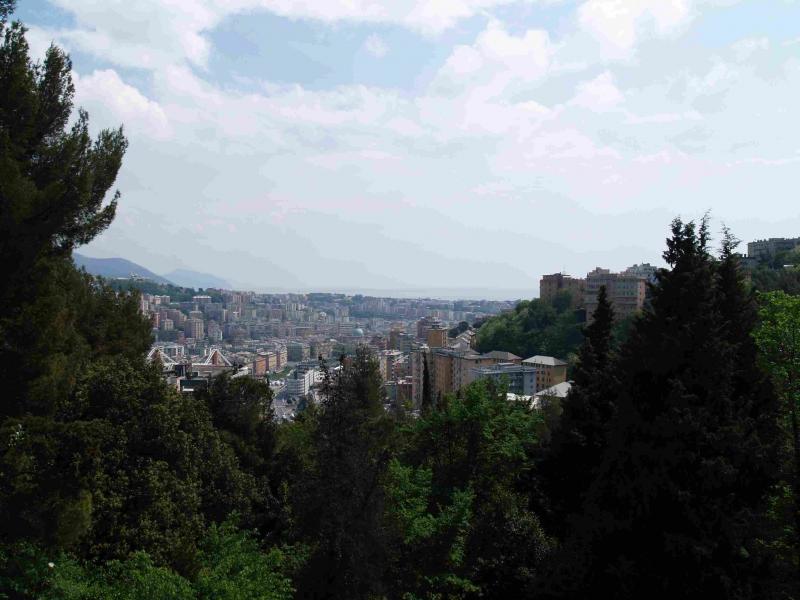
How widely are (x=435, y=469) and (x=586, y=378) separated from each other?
11.2ft

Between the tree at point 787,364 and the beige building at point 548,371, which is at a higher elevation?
the tree at point 787,364

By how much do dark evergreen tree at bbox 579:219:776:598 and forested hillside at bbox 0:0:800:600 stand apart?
0.07 ft

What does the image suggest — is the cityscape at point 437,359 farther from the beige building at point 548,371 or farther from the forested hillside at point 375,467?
the forested hillside at point 375,467

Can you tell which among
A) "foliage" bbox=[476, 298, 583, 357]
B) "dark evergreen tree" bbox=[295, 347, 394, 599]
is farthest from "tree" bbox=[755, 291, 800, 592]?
"foliage" bbox=[476, 298, 583, 357]

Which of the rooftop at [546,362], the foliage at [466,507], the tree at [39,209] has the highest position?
the tree at [39,209]

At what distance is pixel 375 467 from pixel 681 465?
12.4ft

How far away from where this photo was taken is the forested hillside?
263 inches

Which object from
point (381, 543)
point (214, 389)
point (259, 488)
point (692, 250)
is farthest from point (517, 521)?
point (214, 389)

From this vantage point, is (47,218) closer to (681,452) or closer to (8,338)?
(8,338)

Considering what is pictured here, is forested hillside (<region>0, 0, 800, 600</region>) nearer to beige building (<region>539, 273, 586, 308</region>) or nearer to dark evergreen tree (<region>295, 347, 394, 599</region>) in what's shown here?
dark evergreen tree (<region>295, 347, 394, 599</region>)

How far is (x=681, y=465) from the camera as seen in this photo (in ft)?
21.9

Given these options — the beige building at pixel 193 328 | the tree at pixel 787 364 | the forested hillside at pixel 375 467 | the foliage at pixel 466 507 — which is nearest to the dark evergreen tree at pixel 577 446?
the forested hillside at pixel 375 467

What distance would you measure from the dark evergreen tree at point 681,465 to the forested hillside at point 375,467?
Answer: 22 mm

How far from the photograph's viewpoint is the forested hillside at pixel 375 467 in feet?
21.9
